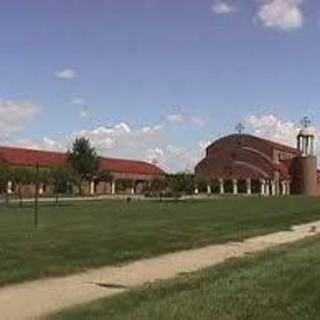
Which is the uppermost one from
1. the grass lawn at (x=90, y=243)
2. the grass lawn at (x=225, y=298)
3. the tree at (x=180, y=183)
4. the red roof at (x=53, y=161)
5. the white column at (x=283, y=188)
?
the red roof at (x=53, y=161)

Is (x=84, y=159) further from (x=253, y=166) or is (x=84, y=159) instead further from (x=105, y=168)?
(x=253, y=166)

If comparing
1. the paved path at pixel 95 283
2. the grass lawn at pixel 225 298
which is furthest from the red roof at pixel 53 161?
the grass lawn at pixel 225 298

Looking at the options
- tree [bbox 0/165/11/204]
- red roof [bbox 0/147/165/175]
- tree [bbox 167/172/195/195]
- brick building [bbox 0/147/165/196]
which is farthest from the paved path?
red roof [bbox 0/147/165/175]

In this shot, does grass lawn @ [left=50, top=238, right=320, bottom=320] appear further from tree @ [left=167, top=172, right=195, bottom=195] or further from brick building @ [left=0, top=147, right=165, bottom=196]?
brick building @ [left=0, top=147, right=165, bottom=196]

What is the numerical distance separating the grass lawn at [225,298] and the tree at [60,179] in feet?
274

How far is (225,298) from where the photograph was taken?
43.4ft

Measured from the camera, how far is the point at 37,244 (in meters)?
23.2

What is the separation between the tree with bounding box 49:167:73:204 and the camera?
101 m

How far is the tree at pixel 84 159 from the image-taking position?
384ft

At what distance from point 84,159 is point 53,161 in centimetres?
2178

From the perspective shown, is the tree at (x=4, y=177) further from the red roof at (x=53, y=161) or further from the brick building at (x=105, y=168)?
the red roof at (x=53, y=161)

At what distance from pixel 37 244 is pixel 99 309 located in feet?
36.3

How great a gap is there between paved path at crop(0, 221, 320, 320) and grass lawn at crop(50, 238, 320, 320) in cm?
49

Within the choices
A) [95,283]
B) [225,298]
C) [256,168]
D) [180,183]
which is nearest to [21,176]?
[180,183]
